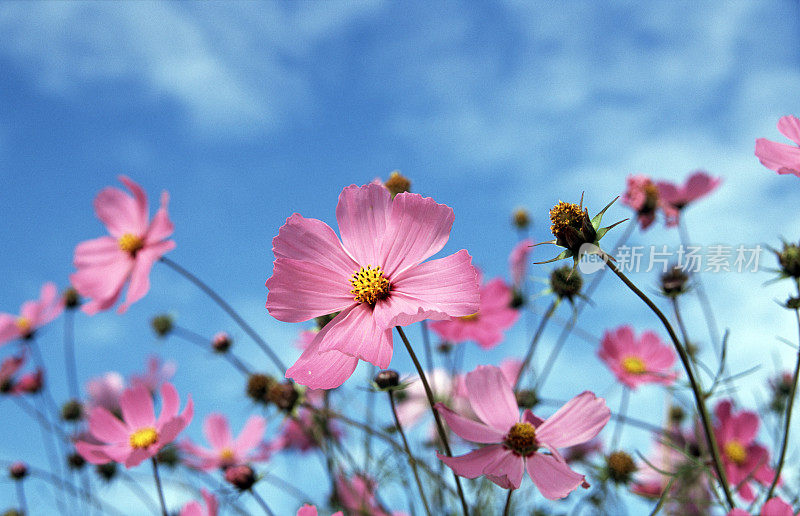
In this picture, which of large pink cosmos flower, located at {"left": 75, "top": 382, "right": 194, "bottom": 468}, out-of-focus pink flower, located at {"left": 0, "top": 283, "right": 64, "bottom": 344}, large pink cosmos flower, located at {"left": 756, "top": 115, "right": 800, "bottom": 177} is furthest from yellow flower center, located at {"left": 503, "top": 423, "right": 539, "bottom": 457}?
out-of-focus pink flower, located at {"left": 0, "top": 283, "right": 64, "bottom": 344}

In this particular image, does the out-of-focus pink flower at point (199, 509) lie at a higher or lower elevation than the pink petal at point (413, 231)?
lower

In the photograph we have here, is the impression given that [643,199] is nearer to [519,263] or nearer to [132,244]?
[519,263]

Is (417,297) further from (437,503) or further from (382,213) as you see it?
(437,503)

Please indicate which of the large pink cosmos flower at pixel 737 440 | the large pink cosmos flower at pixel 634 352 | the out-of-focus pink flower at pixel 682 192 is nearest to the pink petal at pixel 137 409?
the large pink cosmos flower at pixel 634 352

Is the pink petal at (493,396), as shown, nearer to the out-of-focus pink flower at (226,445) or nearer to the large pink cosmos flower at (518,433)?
the large pink cosmos flower at (518,433)

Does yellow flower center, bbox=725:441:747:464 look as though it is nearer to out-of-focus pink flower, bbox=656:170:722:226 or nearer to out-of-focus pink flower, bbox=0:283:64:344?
out-of-focus pink flower, bbox=656:170:722:226
